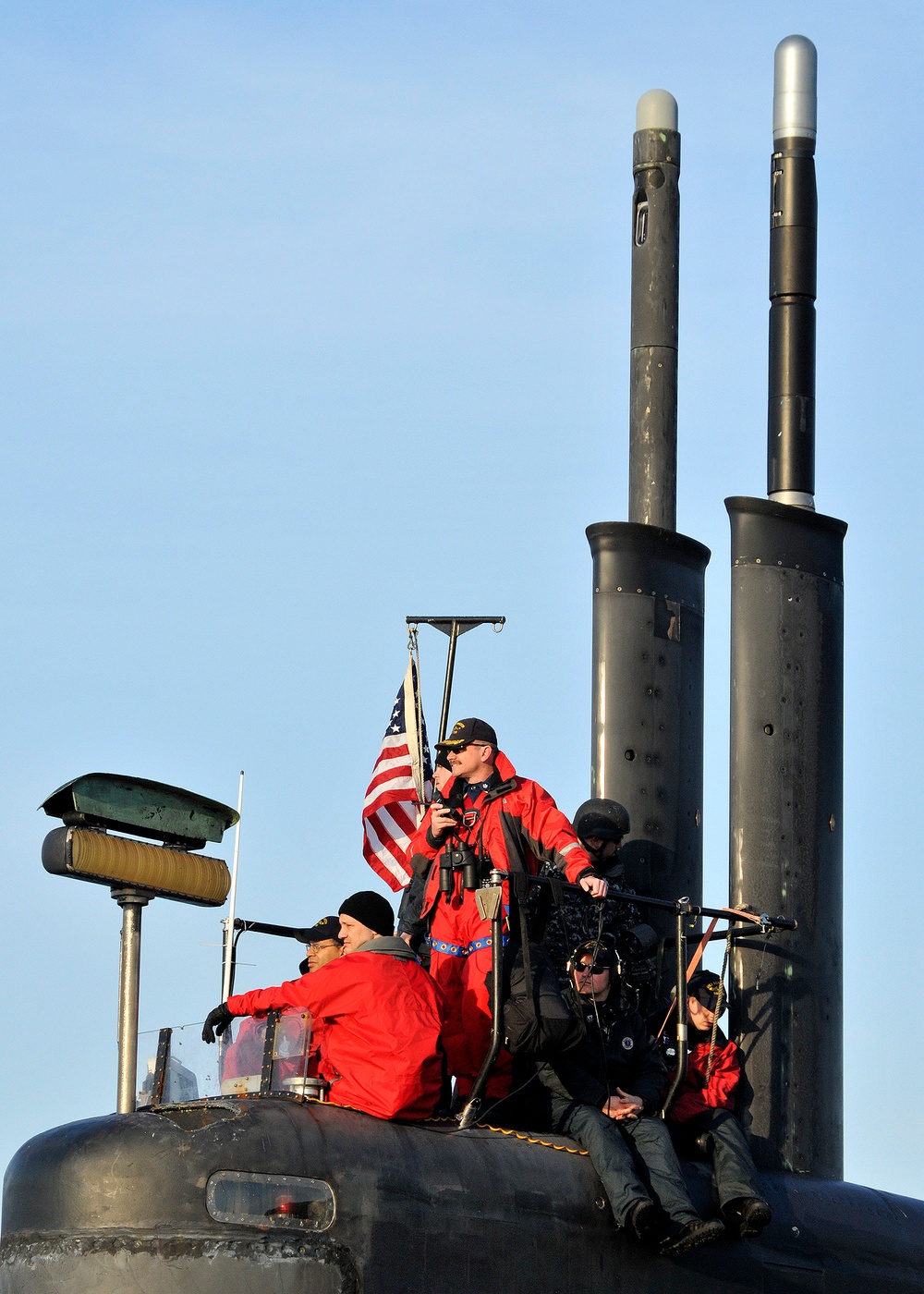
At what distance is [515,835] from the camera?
1110 cm

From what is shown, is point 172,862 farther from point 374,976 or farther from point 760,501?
point 760,501

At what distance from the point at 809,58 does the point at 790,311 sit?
1.89 metres

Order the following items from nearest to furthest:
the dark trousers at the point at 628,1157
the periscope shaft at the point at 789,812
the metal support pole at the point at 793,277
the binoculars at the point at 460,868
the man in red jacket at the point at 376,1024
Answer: the man in red jacket at the point at 376,1024
the dark trousers at the point at 628,1157
the binoculars at the point at 460,868
the periscope shaft at the point at 789,812
the metal support pole at the point at 793,277

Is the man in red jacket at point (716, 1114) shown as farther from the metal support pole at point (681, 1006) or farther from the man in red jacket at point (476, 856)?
the man in red jacket at point (476, 856)

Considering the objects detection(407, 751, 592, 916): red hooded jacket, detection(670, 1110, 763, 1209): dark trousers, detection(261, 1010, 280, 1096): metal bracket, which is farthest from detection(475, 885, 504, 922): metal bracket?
detection(670, 1110, 763, 1209): dark trousers

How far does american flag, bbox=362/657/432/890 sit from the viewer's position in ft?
52.8

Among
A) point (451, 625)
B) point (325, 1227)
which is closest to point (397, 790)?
point (451, 625)

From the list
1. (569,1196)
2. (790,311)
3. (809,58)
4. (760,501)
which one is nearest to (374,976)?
(569,1196)

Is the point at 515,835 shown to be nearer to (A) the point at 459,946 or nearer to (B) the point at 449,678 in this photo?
(A) the point at 459,946

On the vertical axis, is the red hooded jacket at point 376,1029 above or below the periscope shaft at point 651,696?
below

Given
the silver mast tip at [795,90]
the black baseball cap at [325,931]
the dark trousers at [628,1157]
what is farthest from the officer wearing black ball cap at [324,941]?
the silver mast tip at [795,90]

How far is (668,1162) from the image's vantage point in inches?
406

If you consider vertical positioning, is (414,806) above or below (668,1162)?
above

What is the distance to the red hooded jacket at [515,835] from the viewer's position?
36.4ft
